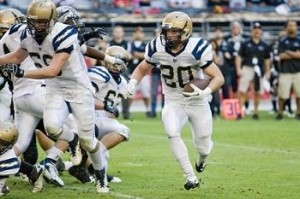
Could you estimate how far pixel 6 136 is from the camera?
5.89m

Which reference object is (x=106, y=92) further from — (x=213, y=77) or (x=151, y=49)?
(x=213, y=77)

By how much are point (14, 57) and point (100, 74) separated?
39.0 inches

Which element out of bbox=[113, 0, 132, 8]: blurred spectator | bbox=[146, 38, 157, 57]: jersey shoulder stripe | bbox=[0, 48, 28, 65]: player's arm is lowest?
bbox=[113, 0, 132, 8]: blurred spectator

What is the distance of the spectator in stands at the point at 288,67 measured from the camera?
13.7m

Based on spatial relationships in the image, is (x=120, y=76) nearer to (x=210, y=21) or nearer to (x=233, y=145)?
(x=233, y=145)

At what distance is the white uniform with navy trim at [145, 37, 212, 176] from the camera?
6492mm

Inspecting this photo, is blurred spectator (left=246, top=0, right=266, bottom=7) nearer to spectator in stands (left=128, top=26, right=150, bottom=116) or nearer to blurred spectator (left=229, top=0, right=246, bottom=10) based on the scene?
blurred spectator (left=229, top=0, right=246, bottom=10)

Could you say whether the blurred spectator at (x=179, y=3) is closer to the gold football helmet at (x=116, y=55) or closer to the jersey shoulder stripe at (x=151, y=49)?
the gold football helmet at (x=116, y=55)

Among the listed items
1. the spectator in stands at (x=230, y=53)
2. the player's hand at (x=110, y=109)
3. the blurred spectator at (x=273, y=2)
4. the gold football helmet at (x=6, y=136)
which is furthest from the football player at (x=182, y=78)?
the blurred spectator at (x=273, y=2)

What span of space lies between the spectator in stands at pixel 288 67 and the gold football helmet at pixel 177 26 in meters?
7.30

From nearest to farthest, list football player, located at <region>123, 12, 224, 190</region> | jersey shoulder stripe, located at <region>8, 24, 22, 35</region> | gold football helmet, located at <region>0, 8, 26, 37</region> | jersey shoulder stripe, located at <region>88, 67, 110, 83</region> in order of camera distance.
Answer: football player, located at <region>123, 12, 224, 190</region> < jersey shoulder stripe, located at <region>8, 24, 22, 35</region> < gold football helmet, located at <region>0, 8, 26, 37</region> < jersey shoulder stripe, located at <region>88, 67, 110, 83</region>

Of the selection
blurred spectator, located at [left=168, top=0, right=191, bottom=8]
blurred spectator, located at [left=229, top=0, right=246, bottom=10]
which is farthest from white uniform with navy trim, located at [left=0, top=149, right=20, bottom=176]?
blurred spectator, located at [left=229, top=0, right=246, bottom=10]

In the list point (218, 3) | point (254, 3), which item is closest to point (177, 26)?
point (218, 3)

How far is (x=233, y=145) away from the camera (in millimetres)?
10031
